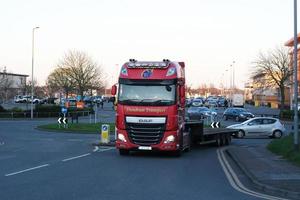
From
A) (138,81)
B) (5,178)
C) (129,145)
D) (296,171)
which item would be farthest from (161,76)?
(5,178)

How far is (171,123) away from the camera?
68.0 feet

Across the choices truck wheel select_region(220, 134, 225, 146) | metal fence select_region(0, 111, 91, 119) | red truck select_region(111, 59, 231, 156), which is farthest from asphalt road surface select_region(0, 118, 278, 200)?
metal fence select_region(0, 111, 91, 119)

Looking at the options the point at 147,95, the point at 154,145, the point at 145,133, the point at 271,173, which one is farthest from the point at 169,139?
the point at 271,173

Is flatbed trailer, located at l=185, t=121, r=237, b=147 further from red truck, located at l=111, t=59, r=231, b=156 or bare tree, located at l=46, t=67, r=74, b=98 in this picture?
bare tree, located at l=46, t=67, r=74, b=98

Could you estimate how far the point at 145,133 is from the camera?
20906mm

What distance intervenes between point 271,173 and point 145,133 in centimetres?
654

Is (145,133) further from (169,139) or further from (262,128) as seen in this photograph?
(262,128)

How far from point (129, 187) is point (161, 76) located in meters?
8.88

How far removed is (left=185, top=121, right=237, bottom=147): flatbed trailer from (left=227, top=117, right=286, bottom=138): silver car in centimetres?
580

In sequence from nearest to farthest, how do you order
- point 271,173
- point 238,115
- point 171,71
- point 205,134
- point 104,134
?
point 271,173 → point 171,71 → point 205,134 → point 104,134 → point 238,115

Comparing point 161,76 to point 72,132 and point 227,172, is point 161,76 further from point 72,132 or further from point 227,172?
point 72,132

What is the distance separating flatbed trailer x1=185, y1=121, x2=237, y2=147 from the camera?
1019 inches

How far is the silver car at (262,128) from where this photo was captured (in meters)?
37.3

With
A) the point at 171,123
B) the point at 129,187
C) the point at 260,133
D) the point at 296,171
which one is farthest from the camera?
the point at 260,133
